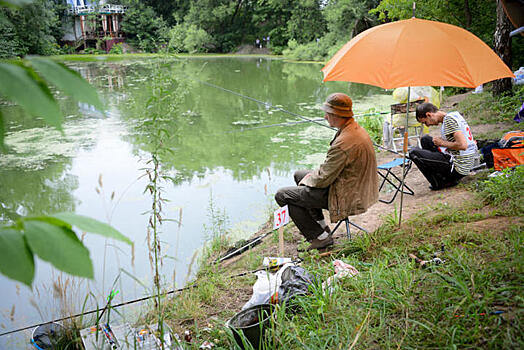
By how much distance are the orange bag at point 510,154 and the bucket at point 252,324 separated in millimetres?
2542

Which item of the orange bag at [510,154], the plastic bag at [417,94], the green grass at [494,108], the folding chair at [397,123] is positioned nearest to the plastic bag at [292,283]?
the orange bag at [510,154]

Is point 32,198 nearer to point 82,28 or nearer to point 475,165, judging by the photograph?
point 475,165

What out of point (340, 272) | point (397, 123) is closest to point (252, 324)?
point (340, 272)

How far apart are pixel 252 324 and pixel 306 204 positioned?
1.23m

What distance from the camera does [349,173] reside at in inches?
119

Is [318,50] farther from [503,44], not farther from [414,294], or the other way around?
[414,294]

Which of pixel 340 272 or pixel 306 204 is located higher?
pixel 306 204

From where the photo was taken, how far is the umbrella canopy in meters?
2.84

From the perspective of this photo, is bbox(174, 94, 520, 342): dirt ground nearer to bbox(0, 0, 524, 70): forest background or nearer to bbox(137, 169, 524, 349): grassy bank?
bbox(137, 169, 524, 349): grassy bank

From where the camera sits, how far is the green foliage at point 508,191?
275 centimetres

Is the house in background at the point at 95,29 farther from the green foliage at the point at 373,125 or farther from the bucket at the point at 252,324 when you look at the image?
the bucket at the point at 252,324

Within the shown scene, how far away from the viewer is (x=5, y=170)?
6.08 meters

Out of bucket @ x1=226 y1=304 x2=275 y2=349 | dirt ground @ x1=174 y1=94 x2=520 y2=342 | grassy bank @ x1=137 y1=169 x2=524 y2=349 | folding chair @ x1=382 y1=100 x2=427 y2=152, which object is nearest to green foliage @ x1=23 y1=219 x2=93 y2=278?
grassy bank @ x1=137 y1=169 x2=524 y2=349

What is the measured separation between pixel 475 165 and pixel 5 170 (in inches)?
232
